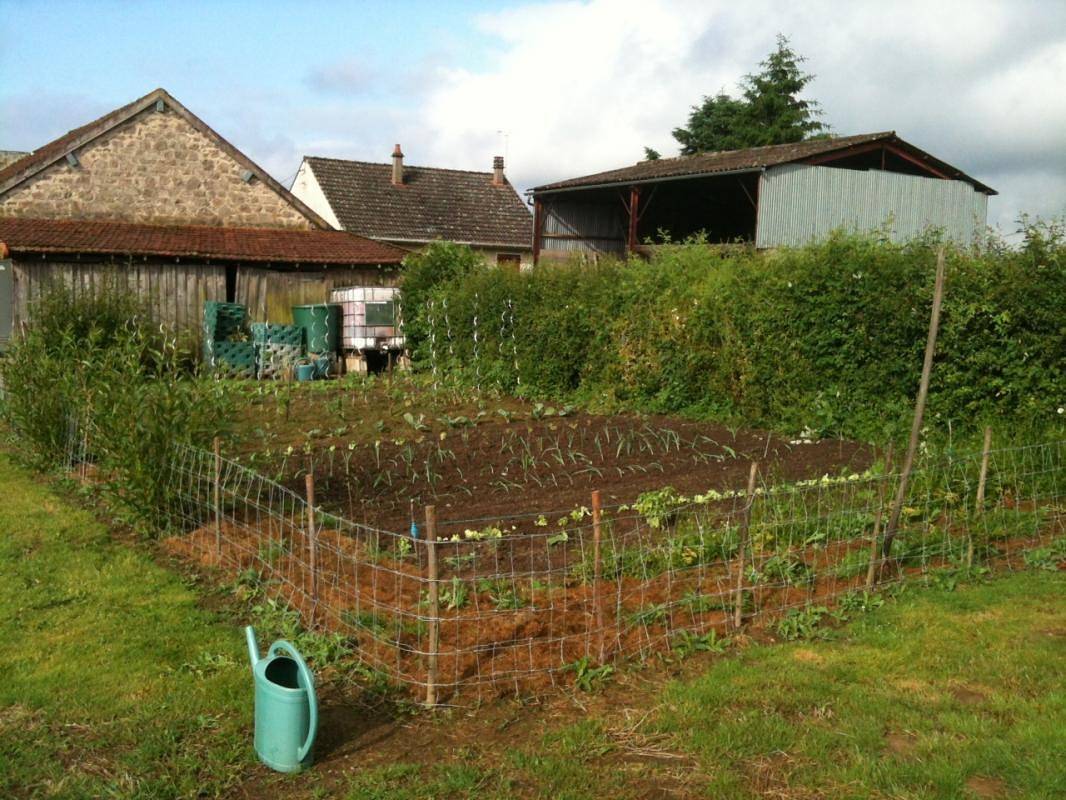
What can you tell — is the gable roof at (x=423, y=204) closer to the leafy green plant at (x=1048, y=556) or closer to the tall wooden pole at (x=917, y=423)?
the leafy green plant at (x=1048, y=556)

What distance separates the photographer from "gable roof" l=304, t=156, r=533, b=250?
1273 inches

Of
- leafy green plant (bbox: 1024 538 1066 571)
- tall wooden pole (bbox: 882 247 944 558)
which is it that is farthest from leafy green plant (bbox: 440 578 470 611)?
leafy green plant (bbox: 1024 538 1066 571)

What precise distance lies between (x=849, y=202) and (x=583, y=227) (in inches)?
366

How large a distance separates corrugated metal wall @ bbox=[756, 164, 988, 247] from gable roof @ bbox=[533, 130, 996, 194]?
0.34m

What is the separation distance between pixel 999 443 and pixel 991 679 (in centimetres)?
558

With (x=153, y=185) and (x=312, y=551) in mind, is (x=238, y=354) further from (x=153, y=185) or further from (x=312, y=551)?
(x=312, y=551)

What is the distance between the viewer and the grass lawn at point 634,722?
4262 millimetres

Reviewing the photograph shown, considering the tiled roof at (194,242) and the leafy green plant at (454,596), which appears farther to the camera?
the tiled roof at (194,242)

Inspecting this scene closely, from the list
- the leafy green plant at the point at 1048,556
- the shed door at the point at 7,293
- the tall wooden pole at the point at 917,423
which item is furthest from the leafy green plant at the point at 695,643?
the shed door at the point at 7,293

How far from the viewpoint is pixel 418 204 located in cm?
3366

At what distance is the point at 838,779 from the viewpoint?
422cm

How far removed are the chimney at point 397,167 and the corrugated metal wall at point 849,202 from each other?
1439cm

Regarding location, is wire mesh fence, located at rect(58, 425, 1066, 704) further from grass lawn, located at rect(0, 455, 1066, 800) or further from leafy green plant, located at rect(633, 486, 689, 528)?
grass lawn, located at rect(0, 455, 1066, 800)

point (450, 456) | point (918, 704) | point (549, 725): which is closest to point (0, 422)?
point (450, 456)
